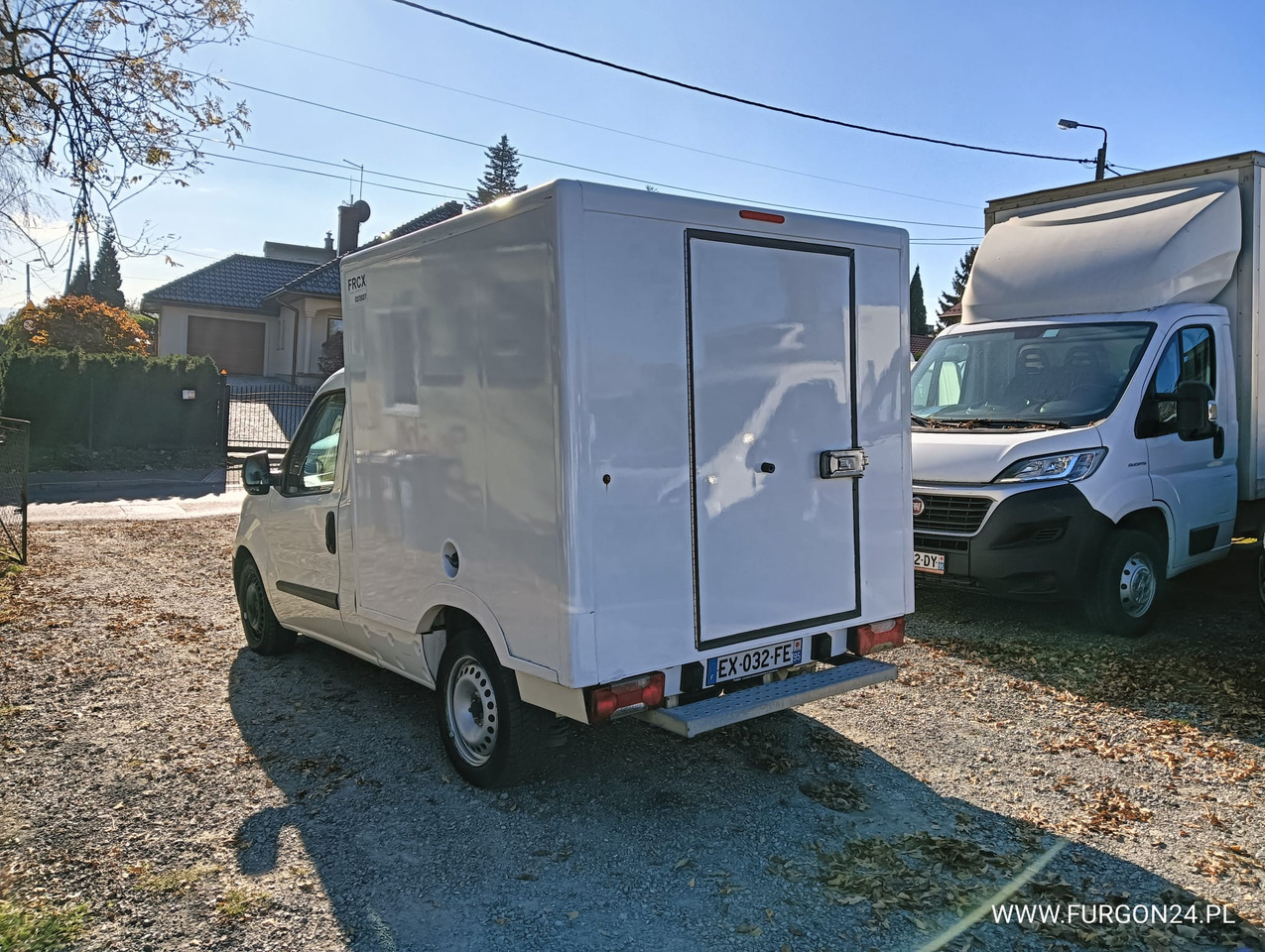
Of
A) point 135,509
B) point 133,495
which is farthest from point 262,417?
point 135,509

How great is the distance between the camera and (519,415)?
3945mm

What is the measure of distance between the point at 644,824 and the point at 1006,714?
2.59 metres

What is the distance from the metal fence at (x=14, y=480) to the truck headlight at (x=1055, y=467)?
397 inches

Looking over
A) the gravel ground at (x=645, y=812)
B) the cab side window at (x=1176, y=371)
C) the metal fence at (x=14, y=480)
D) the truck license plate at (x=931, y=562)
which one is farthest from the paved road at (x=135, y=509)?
the cab side window at (x=1176, y=371)

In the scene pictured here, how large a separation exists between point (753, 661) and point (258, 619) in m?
4.22

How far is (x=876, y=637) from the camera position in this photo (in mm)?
4902

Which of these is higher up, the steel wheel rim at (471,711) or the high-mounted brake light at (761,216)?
the high-mounted brake light at (761,216)

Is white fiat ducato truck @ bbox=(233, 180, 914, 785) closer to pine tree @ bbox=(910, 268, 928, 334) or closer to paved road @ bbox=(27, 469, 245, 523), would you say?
paved road @ bbox=(27, 469, 245, 523)

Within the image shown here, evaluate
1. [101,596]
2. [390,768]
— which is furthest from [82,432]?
[390,768]

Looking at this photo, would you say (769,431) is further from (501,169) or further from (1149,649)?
(501,169)

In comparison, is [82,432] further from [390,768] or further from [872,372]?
[872,372]

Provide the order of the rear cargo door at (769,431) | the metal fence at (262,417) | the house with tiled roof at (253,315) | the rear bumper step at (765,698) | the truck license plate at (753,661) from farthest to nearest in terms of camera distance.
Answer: the house with tiled roof at (253,315), the metal fence at (262,417), the truck license plate at (753,661), the rear cargo door at (769,431), the rear bumper step at (765,698)

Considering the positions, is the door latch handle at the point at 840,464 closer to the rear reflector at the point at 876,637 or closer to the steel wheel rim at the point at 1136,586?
the rear reflector at the point at 876,637

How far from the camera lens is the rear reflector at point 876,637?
15.8 feet
